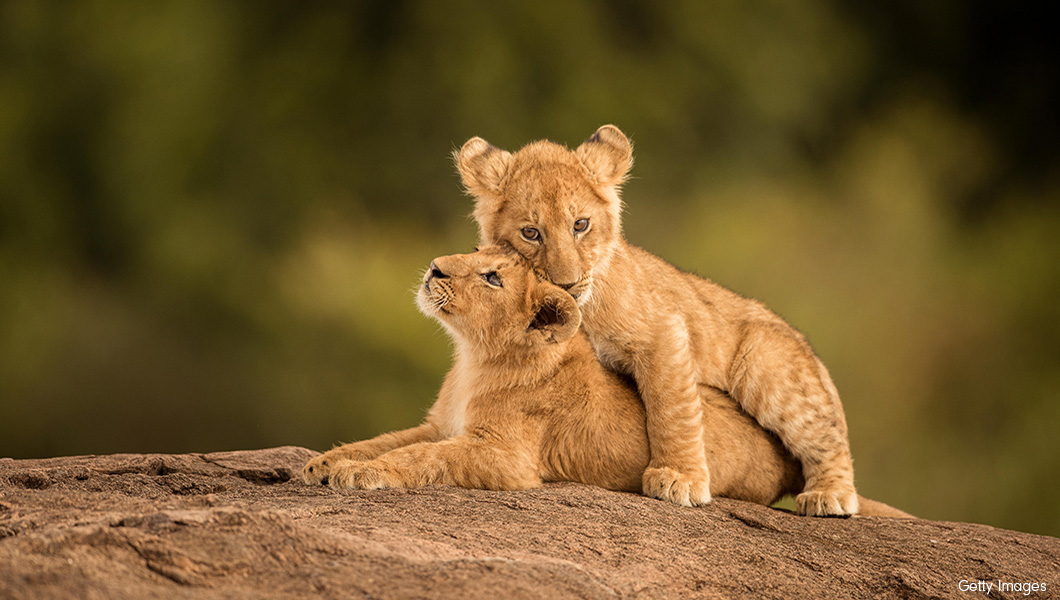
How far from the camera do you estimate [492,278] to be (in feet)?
14.5

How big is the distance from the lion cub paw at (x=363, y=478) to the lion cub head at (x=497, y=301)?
78 centimetres

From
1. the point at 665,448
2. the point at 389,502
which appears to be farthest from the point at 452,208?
the point at 389,502

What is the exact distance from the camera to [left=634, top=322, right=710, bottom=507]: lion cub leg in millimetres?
4418

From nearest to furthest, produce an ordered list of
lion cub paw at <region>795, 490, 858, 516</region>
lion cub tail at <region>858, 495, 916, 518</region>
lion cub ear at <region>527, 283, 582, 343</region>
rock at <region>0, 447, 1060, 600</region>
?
rock at <region>0, 447, 1060, 600</region>, lion cub ear at <region>527, 283, 582, 343</region>, lion cub paw at <region>795, 490, 858, 516</region>, lion cub tail at <region>858, 495, 916, 518</region>

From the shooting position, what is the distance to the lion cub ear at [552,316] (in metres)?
4.32

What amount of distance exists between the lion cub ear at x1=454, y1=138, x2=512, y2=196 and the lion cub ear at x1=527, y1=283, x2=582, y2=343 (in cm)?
78

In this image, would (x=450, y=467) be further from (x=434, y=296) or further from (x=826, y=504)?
(x=826, y=504)

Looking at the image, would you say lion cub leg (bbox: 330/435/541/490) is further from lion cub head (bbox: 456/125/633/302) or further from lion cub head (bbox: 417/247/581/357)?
lion cub head (bbox: 456/125/633/302)

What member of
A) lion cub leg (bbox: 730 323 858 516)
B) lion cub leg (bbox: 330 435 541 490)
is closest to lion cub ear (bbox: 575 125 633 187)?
lion cub leg (bbox: 730 323 858 516)

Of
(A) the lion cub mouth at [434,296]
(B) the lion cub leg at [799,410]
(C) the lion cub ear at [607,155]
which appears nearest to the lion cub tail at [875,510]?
(B) the lion cub leg at [799,410]

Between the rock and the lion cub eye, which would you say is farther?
the lion cub eye

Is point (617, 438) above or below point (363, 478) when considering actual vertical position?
above

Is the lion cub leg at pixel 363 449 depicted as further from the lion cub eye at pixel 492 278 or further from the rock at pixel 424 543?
the lion cub eye at pixel 492 278

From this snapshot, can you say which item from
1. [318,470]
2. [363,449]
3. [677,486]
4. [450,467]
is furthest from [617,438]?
[318,470]
